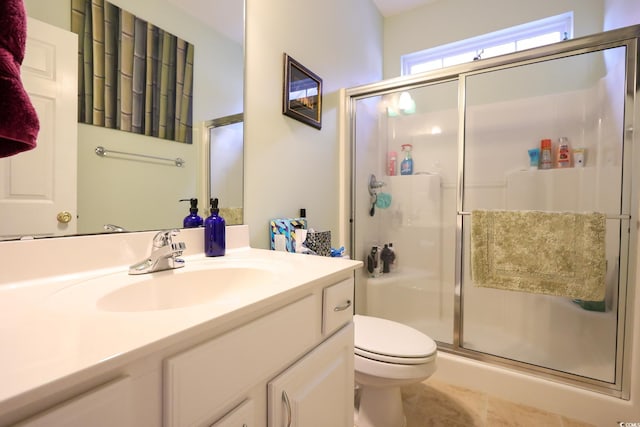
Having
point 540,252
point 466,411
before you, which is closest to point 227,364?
point 466,411

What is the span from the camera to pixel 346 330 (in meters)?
0.87

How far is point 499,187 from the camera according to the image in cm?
204

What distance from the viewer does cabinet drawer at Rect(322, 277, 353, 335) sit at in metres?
0.76

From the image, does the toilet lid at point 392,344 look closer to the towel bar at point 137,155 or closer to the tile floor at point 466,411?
the tile floor at point 466,411

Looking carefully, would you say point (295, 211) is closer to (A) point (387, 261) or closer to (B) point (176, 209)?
(B) point (176, 209)

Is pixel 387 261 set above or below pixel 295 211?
below

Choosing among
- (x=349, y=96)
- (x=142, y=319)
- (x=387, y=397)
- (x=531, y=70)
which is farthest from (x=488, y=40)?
(x=142, y=319)

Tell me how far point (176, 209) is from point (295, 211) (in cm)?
61

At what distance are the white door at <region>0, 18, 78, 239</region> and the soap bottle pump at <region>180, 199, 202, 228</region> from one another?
1.00ft

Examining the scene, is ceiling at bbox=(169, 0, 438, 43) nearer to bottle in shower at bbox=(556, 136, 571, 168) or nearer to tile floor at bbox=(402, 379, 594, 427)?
tile floor at bbox=(402, 379, 594, 427)

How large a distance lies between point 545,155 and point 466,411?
1.63 metres

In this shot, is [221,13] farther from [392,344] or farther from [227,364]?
[392,344]

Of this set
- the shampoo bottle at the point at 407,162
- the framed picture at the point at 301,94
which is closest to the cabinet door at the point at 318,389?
the framed picture at the point at 301,94

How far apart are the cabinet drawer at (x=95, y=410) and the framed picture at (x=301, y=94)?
1.24 m
